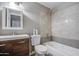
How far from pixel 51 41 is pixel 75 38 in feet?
1.47

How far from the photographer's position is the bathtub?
Answer: 4.72 ft

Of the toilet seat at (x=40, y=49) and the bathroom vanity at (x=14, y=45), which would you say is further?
the toilet seat at (x=40, y=49)

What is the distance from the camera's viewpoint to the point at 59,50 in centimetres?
152

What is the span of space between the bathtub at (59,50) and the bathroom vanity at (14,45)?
42 cm

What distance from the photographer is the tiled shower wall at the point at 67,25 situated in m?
1.43

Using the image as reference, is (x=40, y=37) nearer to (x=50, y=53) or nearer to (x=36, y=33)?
(x=36, y=33)

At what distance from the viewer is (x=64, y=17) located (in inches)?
60.1

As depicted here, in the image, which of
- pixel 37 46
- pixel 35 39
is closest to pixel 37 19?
pixel 35 39

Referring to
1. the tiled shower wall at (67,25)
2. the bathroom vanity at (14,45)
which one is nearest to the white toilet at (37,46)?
the bathroom vanity at (14,45)

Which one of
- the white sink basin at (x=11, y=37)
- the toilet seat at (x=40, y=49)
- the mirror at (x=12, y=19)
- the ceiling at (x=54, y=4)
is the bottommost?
the toilet seat at (x=40, y=49)

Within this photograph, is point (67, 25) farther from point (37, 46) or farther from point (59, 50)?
point (37, 46)

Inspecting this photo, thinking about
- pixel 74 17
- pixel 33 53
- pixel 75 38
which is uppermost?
pixel 74 17

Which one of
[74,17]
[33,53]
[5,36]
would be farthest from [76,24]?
[5,36]

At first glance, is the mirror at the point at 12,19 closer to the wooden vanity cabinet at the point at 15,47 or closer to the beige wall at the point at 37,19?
the beige wall at the point at 37,19
